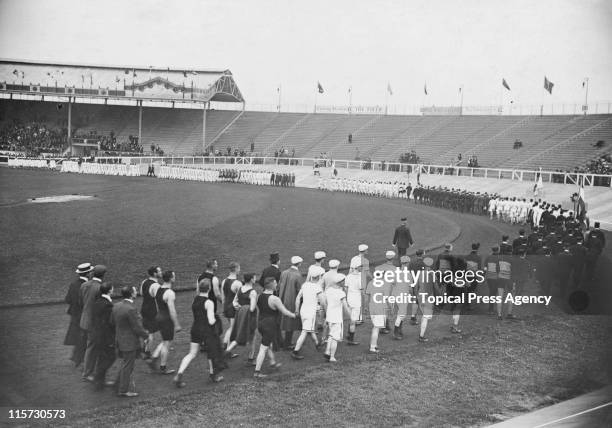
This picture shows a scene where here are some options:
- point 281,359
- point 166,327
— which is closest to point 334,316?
point 281,359

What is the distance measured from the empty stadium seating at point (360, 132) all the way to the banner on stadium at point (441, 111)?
132cm

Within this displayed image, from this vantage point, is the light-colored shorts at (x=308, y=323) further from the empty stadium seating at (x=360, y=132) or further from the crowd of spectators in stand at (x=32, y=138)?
the crowd of spectators in stand at (x=32, y=138)

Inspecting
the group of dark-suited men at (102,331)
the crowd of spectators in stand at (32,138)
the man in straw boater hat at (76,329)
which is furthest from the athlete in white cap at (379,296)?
the crowd of spectators in stand at (32,138)

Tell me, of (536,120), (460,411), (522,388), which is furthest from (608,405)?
(536,120)

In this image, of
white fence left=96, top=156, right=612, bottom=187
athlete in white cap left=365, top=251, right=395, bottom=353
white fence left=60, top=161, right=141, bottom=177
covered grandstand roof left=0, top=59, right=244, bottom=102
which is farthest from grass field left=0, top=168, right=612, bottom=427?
covered grandstand roof left=0, top=59, right=244, bottom=102

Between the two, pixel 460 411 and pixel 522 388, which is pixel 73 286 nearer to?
pixel 460 411

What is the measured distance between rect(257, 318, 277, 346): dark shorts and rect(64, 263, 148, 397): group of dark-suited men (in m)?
1.77

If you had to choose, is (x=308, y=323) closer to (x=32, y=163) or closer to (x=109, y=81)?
(x=32, y=163)

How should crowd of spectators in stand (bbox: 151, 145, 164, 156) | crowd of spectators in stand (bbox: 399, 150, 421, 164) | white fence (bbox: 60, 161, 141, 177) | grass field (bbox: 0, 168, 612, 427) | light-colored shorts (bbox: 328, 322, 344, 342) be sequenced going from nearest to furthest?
grass field (bbox: 0, 168, 612, 427) < light-colored shorts (bbox: 328, 322, 344, 342) < crowd of spectators in stand (bbox: 399, 150, 421, 164) < white fence (bbox: 60, 161, 141, 177) < crowd of spectators in stand (bbox: 151, 145, 164, 156)

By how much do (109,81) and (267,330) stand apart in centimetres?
5700

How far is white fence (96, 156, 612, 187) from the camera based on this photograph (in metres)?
33.2

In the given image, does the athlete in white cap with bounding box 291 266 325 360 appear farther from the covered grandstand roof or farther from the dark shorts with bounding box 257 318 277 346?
the covered grandstand roof

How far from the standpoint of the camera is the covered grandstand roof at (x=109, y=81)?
60.7 m

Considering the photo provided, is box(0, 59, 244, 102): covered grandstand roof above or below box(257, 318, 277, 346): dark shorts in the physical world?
above
